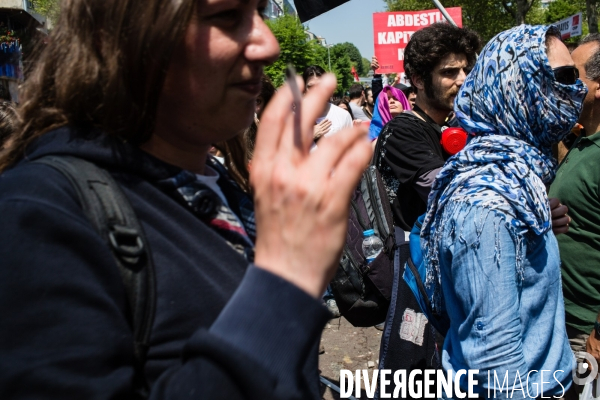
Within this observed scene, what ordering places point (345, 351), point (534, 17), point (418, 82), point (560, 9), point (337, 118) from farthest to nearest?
point (534, 17)
point (560, 9)
point (337, 118)
point (345, 351)
point (418, 82)

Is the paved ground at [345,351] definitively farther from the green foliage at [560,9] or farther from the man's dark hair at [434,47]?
the green foliage at [560,9]

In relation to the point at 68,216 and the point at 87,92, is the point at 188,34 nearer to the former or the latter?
the point at 87,92

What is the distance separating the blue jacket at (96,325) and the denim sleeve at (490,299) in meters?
1.10

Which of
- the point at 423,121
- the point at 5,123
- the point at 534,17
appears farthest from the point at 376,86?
the point at 534,17

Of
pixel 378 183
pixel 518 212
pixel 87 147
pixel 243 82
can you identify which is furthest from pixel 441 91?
pixel 87 147

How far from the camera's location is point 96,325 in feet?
2.48

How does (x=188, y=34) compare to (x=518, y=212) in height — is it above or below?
above

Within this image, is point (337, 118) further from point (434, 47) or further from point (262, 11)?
point (262, 11)

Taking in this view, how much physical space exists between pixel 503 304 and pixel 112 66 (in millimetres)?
1382

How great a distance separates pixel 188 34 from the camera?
0.95 meters

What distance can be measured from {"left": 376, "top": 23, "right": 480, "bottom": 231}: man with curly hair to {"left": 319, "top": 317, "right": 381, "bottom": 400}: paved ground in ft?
4.58

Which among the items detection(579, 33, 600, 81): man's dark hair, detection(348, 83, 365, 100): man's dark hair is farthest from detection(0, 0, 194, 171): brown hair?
detection(348, 83, 365, 100): man's dark hair

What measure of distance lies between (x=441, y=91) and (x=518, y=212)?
185 cm

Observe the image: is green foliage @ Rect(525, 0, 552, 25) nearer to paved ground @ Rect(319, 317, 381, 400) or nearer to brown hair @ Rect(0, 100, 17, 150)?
paved ground @ Rect(319, 317, 381, 400)
